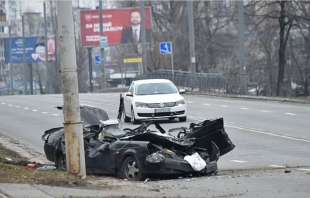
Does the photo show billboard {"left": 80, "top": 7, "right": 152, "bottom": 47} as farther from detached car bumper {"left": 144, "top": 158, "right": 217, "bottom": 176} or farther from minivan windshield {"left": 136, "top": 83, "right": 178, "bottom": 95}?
detached car bumper {"left": 144, "top": 158, "right": 217, "bottom": 176}

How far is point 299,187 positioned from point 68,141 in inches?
142

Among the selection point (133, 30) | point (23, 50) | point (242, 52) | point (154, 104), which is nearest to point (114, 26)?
point (133, 30)

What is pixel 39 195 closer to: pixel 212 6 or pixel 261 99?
pixel 261 99

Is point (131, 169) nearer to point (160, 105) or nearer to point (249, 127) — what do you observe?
point (249, 127)

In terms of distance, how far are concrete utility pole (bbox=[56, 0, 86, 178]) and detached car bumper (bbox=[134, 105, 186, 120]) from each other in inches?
545

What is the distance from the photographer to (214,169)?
13.5 m

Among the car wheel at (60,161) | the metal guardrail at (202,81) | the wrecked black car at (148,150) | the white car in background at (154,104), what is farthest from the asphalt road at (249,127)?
the metal guardrail at (202,81)

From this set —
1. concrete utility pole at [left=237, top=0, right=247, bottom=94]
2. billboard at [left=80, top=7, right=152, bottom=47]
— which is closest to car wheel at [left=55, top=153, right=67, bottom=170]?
concrete utility pole at [left=237, top=0, right=247, bottom=94]

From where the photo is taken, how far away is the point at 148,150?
12.8 meters

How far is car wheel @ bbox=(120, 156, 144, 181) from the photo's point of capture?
42.2ft

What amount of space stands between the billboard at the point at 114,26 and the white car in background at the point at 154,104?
4518 centimetres

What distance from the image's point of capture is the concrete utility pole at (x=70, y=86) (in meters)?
12.0

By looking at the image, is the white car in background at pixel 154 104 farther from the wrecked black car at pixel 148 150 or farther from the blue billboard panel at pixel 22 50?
the blue billboard panel at pixel 22 50

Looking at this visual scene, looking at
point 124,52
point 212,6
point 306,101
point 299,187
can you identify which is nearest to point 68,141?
point 299,187
